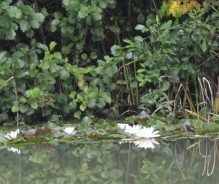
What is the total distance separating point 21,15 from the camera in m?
3.75

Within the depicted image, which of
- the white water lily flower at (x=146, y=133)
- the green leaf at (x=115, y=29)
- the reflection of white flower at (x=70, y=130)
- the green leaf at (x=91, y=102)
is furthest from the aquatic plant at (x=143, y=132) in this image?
the green leaf at (x=115, y=29)

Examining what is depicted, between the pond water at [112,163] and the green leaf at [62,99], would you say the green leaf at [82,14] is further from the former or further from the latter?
the pond water at [112,163]

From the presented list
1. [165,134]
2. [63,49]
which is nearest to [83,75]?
[63,49]

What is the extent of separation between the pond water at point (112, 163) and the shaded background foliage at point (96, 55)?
939 mm

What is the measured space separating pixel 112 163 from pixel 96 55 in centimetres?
194

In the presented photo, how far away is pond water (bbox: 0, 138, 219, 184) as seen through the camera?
211 centimetres

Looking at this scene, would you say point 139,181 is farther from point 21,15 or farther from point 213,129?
point 21,15

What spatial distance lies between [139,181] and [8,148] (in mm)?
1094

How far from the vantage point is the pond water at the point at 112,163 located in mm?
2105

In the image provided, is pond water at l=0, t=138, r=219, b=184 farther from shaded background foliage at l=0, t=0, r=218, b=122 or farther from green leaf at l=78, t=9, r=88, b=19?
green leaf at l=78, t=9, r=88, b=19

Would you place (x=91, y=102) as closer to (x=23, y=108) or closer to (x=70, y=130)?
(x=23, y=108)

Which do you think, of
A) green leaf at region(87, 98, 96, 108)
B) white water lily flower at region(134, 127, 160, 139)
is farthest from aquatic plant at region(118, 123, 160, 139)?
green leaf at region(87, 98, 96, 108)

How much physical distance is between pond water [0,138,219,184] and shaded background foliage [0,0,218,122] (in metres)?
0.94

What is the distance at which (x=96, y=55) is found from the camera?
4.32 meters
